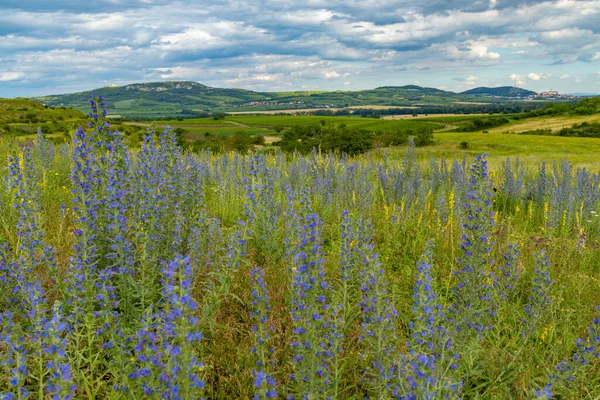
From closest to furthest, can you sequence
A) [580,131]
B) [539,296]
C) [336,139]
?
[539,296]
[336,139]
[580,131]

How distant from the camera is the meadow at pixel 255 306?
2184 millimetres

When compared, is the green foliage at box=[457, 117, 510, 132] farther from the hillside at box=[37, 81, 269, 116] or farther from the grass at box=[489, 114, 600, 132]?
the hillside at box=[37, 81, 269, 116]

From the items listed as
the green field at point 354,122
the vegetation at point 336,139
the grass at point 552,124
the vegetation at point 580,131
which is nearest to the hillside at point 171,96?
the green field at point 354,122

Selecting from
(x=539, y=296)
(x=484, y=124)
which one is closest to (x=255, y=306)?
(x=539, y=296)

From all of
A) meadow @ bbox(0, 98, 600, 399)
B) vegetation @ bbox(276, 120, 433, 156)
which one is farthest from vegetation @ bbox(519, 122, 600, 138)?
meadow @ bbox(0, 98, 600, 399)

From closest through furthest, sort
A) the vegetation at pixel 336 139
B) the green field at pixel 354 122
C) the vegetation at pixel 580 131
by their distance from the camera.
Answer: the vegetation at pixel 336 139 → the vegetation at pixel 580 131 → the green field at pixel 354 122

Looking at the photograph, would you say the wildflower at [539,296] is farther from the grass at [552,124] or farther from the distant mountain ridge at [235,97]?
the distant mountain ridge at [235,97]

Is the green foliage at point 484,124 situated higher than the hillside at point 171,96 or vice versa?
the hillside at point 171,96

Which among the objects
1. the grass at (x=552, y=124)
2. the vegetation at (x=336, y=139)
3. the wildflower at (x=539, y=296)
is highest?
the grass at (x=552, y=124)

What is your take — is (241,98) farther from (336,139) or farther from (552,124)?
(336,139)

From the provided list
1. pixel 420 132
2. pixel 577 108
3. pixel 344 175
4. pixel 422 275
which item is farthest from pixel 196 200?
pixel 577 108

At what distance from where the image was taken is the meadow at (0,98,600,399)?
218 cm

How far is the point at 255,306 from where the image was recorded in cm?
263

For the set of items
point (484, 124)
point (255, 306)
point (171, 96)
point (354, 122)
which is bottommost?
point (255, 306)
